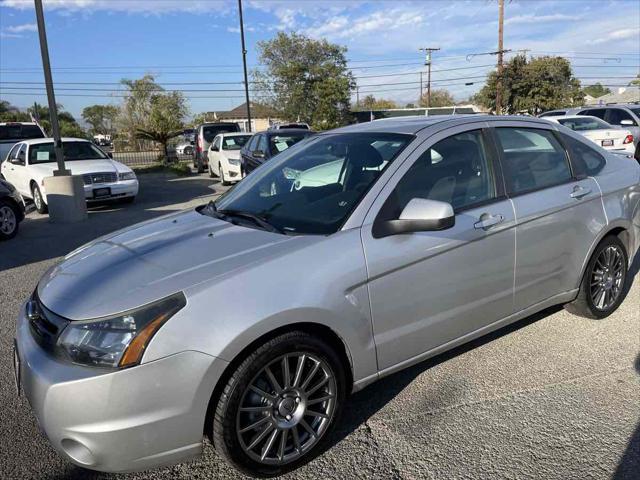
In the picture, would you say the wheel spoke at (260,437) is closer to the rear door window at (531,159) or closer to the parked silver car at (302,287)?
the parked silver car at (302,287)

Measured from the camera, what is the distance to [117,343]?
2172mm

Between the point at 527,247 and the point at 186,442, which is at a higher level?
the point at 527,247

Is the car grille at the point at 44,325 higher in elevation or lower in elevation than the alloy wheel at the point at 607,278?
higher

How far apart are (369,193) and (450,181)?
0.67m

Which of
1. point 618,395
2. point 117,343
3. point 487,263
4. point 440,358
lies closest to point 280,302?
point 117,343

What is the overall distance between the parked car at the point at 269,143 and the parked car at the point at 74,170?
2515 mm

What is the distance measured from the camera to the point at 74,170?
11.0 m

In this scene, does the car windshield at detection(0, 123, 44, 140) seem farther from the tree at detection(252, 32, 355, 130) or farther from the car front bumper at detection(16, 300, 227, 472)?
the tree at detection(252, 32, 355, 130)

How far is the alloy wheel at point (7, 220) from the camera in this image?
8250mm

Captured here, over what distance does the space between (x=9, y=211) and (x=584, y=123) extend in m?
13.3

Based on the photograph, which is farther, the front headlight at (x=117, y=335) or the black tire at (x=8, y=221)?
the black tire at (x=8, y=221)

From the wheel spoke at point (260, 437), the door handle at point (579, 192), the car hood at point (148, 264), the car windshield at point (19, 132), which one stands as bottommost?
the wheel spoke at point (260, 437)

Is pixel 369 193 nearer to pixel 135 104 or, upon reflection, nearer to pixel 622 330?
pixel 622 330

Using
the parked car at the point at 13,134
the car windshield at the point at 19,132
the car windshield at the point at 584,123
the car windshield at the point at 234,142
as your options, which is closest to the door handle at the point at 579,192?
the car windshield at the point at 584,123
